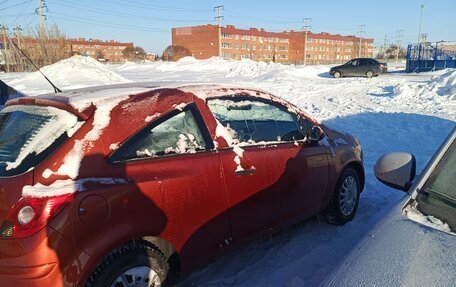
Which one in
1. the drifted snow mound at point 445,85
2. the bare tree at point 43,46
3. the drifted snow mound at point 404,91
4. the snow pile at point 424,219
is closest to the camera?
the snow pile at point 424,219

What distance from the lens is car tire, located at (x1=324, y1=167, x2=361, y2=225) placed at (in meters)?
4.27

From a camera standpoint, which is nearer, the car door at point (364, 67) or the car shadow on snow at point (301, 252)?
the car shadow on snow at point (301, 252)

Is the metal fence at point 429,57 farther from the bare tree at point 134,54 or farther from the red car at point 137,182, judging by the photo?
the bare tree at point 134,54

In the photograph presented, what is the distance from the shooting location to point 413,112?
11352 mm

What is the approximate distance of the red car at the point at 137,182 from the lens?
218 centimetres

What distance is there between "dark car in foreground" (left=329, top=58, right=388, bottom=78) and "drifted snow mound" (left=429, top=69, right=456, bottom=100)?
542 inches

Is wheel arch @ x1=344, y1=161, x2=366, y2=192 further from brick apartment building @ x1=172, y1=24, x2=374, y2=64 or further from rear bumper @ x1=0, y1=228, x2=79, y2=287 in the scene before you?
brick apartment building @ x1=172, y1=24, x2=374, y2=64

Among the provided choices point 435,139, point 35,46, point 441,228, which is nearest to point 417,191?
point 441,228

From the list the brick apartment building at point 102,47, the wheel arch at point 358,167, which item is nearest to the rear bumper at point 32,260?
the wheel arch at point 358,167

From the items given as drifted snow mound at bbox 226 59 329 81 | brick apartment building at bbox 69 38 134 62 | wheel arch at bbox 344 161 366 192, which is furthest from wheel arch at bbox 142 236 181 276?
brick apartment building at bbox 69 38 134 62

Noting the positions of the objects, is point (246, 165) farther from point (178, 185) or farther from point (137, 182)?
point (137, 182)

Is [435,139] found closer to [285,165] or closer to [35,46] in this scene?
[285,165]

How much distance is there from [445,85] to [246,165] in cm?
1480

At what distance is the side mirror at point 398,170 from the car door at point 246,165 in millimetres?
1016
